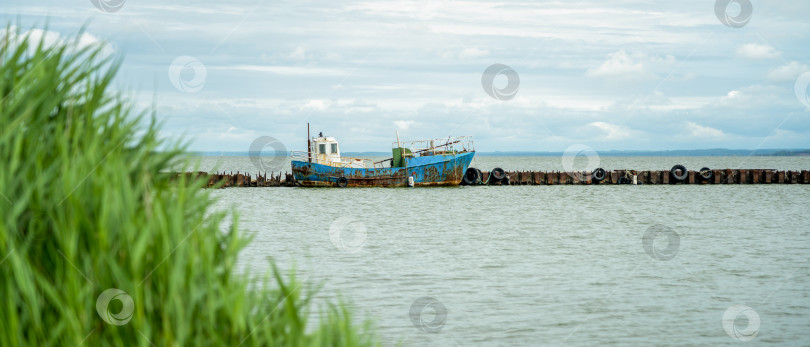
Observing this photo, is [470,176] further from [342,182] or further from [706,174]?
[706,174]

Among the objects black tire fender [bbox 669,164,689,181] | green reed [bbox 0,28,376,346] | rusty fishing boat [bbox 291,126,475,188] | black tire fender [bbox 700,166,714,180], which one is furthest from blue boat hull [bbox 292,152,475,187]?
green reed [bbox 0,28,376,346]

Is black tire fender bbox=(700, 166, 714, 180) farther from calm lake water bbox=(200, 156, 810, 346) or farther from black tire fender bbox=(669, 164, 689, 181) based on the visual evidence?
calm lake water bbox=(200, 156, 810, 346)

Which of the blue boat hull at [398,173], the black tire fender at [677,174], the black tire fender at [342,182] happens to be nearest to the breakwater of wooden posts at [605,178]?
the black tire fender at [677,174]

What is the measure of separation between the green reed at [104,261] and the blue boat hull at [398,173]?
53879 millimetres

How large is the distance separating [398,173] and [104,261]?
55403 millimetres

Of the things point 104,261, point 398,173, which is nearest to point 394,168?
point 398,173

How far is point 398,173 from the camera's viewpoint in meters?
58.8

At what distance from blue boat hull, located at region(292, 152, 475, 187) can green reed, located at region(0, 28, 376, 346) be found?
2121 inches

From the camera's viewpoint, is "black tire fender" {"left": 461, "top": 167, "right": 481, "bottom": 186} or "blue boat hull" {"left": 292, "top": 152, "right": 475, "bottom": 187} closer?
"blue boat hull" {"left": 292, "top": 152, "right": 475, "bottom": 187}

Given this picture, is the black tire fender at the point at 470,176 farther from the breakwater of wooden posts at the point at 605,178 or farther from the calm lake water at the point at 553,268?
the calm lake water at the point at 553,268

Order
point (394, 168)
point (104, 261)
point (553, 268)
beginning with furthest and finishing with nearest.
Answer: point (394, 168) → point (553, 268) → point (104, 261)

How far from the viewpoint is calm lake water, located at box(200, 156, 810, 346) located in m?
14.3

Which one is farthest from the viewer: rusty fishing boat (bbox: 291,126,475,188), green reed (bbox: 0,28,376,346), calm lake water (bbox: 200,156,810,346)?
rusty fishing boat (bbox: 291,126,475,188)

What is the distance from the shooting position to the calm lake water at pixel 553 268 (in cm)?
1430
